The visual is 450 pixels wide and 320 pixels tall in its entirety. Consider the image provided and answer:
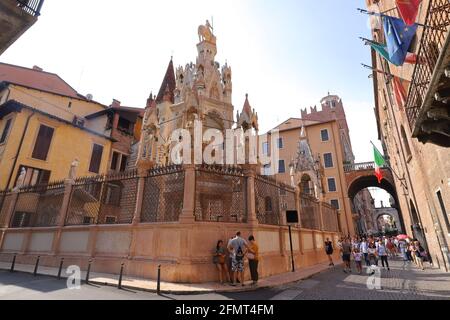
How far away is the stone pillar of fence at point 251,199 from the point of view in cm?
938

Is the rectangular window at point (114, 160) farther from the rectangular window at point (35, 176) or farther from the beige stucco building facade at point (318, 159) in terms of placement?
the beige stucco building facade at point (318, 159)

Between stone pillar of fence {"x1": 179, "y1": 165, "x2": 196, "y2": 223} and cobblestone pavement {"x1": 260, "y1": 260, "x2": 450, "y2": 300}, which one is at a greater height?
stone pillar of fence {"x1": 179, "y1": 165, "x2": 196, "y2": 223}

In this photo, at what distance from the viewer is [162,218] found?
9.18 metres

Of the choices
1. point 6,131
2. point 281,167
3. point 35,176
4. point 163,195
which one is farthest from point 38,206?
point 281,167

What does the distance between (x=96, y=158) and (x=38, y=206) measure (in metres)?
10.0

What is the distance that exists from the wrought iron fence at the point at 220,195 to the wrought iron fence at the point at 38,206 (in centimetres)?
812

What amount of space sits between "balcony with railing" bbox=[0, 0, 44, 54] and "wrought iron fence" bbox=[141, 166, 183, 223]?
640cm

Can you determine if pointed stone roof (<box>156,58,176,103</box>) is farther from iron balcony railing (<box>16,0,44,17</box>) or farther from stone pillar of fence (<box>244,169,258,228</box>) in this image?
stone pillar of fence (<box>244,169,258,228</box>)

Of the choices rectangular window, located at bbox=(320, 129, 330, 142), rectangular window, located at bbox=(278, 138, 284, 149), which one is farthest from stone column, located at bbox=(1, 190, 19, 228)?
rectangular window, located at bbox=(320, 129, 330, 142)

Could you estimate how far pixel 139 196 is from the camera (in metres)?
9.80

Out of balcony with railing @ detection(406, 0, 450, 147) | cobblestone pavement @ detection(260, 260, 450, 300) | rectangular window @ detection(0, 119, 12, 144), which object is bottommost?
cobblestone pavement @ detection(260, 260, 450, 300)

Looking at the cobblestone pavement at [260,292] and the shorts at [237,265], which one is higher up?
the shorts at [237,265]

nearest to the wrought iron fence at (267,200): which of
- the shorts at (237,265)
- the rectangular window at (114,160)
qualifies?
the shorts at (237,265)

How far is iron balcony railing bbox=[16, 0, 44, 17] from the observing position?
24.4 feet
